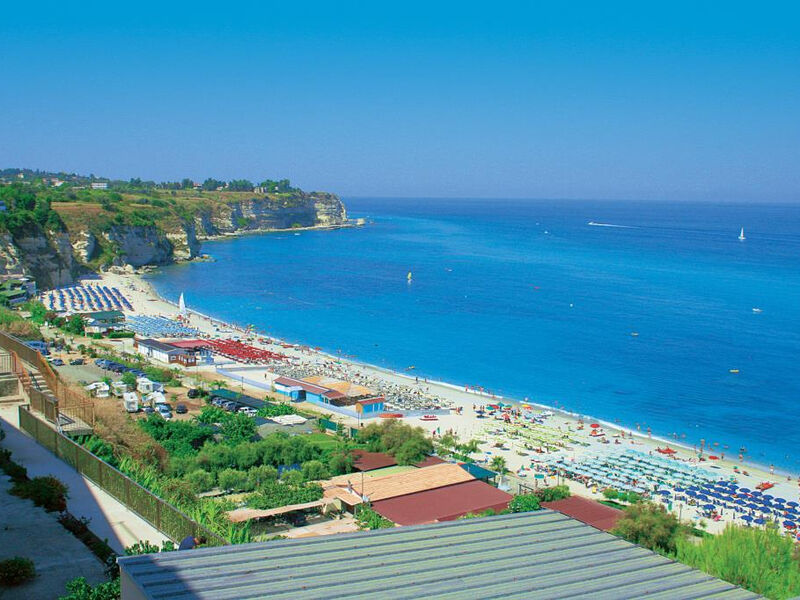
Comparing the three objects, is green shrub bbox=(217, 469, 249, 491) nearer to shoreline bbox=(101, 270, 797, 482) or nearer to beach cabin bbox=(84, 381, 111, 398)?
beach cabin bbox=(84, 381, 111, 398)

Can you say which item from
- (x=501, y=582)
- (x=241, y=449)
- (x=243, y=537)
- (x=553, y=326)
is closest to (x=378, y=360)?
(x=553, y=326)

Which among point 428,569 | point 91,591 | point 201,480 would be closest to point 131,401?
point 201,480

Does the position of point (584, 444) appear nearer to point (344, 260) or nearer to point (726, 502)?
point (726, 502)

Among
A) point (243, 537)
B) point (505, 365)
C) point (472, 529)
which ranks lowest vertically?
point (505, 365)

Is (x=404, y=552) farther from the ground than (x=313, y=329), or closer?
farther from the ground

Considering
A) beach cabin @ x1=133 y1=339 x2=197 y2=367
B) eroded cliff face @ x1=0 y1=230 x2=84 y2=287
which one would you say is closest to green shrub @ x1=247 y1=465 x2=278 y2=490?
beach cabin @ x1=133 y1=339 x2=197 y2=367

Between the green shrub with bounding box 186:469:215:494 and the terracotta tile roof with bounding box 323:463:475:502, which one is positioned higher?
the green shrub with bounding box 186:469:215:494
